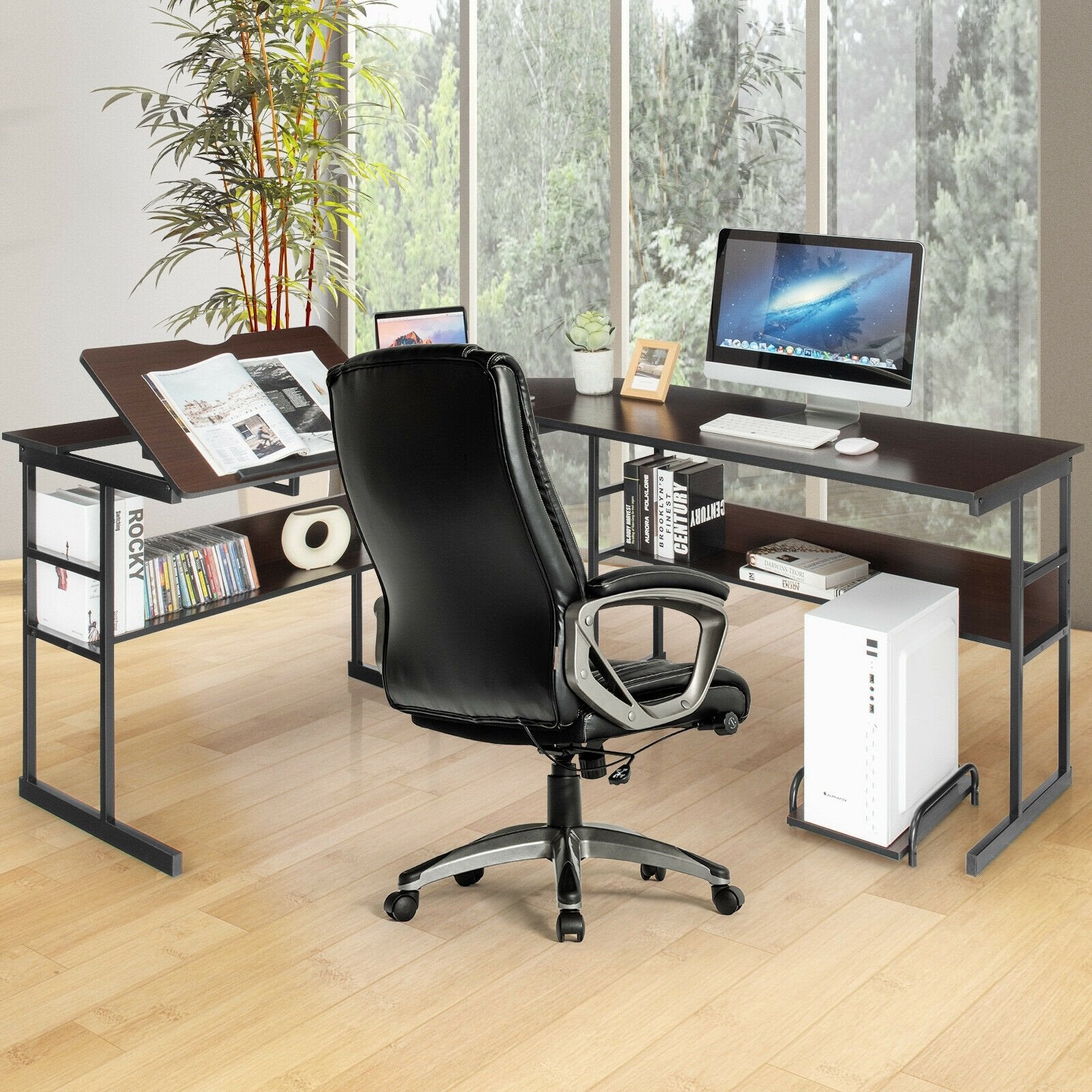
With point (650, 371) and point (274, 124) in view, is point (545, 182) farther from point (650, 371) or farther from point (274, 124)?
point (650, 371)

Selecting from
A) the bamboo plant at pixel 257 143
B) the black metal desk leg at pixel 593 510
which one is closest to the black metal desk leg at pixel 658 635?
the black metal desk leg at pixel 593 510

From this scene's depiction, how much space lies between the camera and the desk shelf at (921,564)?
3.34m

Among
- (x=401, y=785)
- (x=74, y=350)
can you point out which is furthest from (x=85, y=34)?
(x=401, y=785)

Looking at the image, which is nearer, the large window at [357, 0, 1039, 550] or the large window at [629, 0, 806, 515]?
the large window at [357, 0, 1039, 550]

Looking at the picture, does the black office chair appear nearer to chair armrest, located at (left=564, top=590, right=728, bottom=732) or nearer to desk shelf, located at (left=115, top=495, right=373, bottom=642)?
chair armrest, located at (left=564, top=590, right=728, bottom=732)

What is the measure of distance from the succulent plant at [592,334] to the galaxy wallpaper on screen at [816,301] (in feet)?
1.15

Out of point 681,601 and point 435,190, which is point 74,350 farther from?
point 681,601

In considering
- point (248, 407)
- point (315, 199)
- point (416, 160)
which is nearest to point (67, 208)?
point (315, 199)

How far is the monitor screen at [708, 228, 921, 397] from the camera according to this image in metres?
3.46

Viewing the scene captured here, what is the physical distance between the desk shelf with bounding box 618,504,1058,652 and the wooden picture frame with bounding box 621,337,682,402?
401 mm

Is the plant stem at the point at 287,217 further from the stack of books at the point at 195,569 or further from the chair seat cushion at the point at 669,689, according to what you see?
the chair seat cushion at the point at 669,689

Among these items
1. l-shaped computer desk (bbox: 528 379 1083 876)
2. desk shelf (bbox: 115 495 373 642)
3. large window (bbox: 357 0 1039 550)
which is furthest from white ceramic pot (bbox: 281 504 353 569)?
large window (bbox: 357 0 1039 550)

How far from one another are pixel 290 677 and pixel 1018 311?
2.62 meters

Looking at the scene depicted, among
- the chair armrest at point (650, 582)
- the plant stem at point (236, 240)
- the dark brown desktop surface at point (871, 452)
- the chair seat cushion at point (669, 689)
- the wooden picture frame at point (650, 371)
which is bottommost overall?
the chair seat cushion at point (669, 689)
